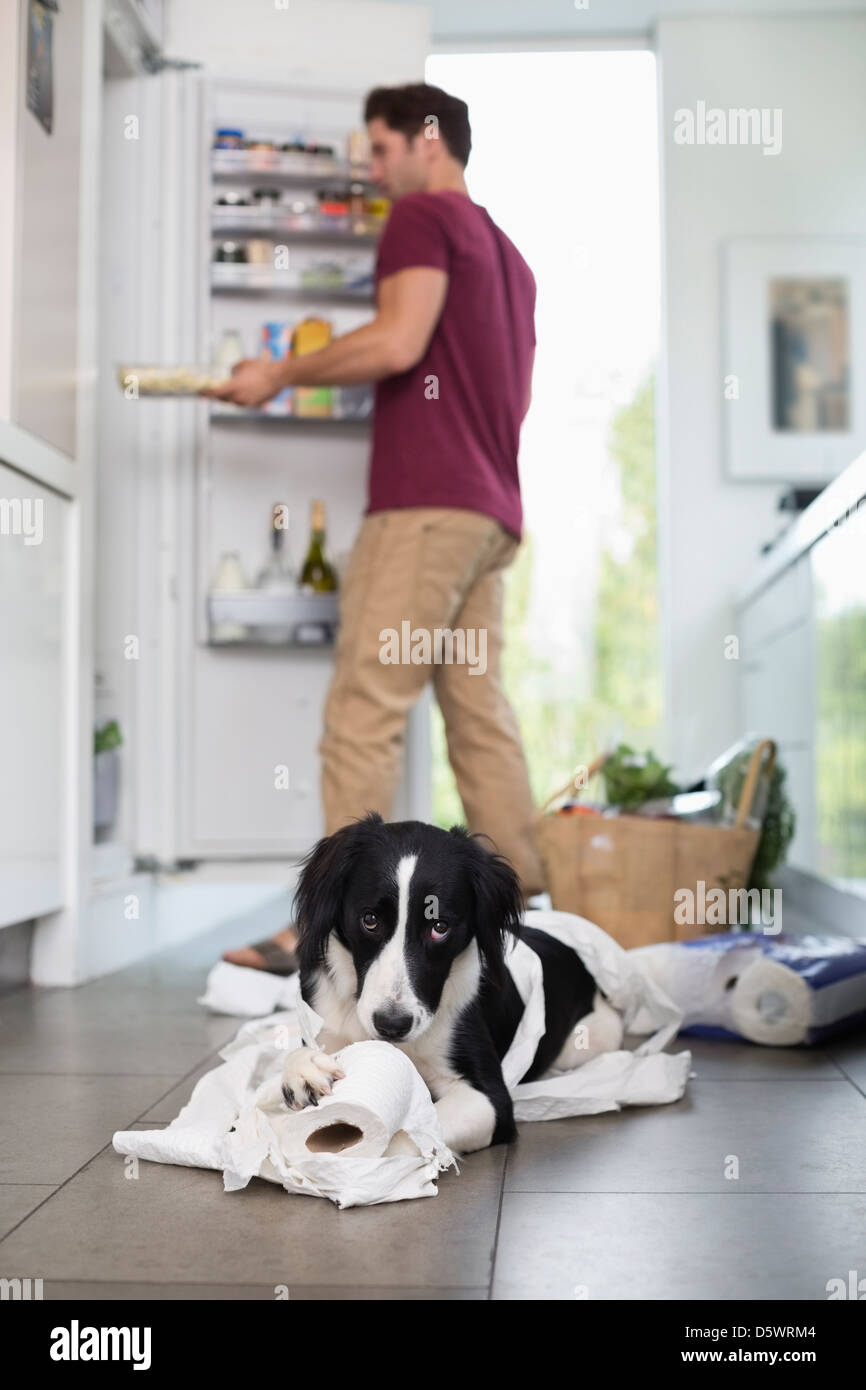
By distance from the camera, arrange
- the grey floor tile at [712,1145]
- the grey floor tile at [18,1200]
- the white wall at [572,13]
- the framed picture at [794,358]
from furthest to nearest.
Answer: the framed picture at [794,358], the white wall at [572,13], the grey floor tile at [712,1145], the grey floor tile at [18,1200]

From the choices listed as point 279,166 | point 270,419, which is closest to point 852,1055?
point 270,419

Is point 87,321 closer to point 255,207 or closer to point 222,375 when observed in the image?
point 222,375

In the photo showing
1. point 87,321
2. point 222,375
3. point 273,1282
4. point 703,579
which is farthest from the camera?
point 703,579

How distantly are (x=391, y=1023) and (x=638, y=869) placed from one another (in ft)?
5.36

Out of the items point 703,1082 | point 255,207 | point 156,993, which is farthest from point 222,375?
point 703,1082

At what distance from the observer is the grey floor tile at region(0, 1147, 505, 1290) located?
4.13 ft

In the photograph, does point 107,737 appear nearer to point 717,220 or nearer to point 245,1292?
point 245,1292

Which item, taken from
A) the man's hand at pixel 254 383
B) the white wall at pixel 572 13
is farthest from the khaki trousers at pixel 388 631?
the white wall at pixel 572 13

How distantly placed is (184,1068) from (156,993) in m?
0.84

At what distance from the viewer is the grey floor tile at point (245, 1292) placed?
1.18 meters

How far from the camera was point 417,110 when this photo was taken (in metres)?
3.24

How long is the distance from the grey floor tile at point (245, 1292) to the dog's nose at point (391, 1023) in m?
0.43

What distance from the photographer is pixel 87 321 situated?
3383 mm

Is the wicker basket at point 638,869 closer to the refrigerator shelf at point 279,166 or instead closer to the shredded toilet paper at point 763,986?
the shredded toilet paper at point 763,986
